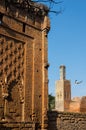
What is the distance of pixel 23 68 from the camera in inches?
566

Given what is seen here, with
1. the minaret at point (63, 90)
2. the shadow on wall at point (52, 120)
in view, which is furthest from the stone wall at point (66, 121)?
the minaret at point (63, 90)

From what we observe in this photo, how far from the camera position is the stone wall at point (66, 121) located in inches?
594

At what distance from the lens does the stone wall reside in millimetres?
15086

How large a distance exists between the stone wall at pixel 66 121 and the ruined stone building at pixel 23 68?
0.57 meters

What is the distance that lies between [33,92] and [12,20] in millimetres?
3794

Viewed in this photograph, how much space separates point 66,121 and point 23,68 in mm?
3959

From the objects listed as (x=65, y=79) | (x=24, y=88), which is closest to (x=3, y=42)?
(x=24, y=88)

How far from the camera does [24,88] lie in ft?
46.4

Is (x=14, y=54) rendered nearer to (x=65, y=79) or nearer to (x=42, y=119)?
(x=42, y=119)

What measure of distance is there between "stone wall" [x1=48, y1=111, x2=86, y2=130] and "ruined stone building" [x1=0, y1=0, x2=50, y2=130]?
57 cm

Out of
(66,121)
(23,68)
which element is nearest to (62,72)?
(66,121)

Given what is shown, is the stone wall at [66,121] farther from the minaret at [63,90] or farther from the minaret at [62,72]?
the minaret at [62,72]

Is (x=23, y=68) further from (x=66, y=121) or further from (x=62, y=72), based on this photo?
(x=62, y=72)

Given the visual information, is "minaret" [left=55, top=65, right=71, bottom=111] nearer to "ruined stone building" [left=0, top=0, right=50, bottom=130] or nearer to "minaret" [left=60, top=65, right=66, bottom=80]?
"minaret" [left=60, top=65, right=66, bottom=80]
